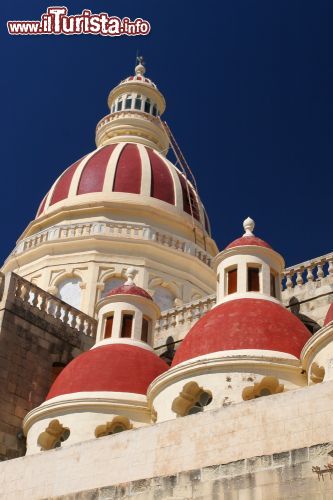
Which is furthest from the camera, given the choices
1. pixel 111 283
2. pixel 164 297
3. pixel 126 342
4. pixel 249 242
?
pixel 164 297

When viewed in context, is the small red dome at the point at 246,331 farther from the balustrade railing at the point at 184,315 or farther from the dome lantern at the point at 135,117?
the dome lantern at the point at 135,117

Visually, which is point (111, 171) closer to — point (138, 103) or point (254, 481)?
A: point (138, 103)

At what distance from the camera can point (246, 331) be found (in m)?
16.3

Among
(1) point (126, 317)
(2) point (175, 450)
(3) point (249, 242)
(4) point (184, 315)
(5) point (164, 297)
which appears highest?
(5) point (164, 297)

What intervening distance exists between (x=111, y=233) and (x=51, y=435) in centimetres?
1168

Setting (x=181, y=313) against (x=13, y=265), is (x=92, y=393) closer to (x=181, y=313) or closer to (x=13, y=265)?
(x=181, y=313)

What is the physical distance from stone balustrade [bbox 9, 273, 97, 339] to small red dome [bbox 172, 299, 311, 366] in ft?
16.0

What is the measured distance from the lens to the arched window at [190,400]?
15.9 metres

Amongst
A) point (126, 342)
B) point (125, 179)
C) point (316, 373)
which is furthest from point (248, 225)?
point (125, 179)

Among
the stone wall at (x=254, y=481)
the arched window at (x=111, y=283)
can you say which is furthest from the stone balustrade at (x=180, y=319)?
the stone wall at (x=254, y=481)

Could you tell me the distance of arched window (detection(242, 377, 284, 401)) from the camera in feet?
50.3

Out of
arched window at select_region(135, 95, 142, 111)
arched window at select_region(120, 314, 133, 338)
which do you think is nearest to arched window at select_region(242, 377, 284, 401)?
arched window at select_region(120, 314, 133, 338)

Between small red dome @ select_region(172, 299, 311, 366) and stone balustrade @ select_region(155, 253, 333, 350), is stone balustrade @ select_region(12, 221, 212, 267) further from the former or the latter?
small red dome @ select_region(172, 299, 311, 366)

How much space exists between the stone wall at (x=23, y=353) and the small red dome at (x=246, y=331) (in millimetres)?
4366
